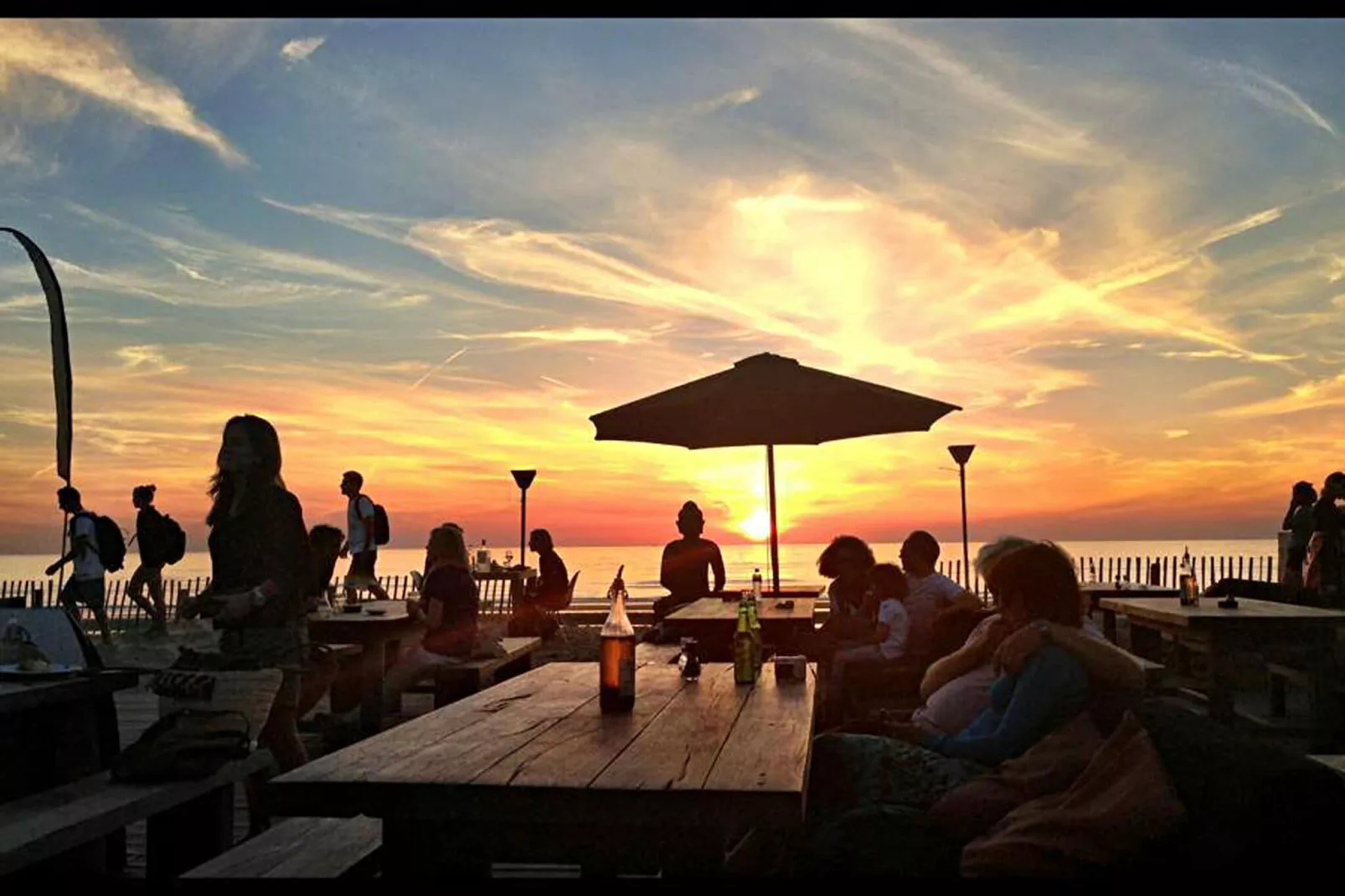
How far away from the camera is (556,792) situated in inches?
81.6

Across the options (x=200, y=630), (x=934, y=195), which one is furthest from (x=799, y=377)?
(x=200, y=630)

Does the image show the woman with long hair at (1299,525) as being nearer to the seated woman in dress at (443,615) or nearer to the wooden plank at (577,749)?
the seated woman in dress at (443,615)

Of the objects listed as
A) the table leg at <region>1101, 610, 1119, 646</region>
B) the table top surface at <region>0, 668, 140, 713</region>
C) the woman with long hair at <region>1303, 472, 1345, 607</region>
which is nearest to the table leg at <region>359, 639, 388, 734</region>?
the table top surface at <region>0, 668, 140, 713</region>

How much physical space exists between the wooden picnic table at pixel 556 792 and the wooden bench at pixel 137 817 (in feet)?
3.24

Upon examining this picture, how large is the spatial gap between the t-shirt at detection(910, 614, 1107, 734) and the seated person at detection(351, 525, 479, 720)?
3.36 m

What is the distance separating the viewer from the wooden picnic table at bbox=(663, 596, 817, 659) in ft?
18.5

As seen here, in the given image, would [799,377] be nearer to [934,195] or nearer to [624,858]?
[934,195]

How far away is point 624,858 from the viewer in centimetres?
231

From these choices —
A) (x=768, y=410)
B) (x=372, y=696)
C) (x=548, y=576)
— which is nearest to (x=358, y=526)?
(x=548, y=576)

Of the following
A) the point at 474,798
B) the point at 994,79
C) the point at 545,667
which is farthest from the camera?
the point at 994,79

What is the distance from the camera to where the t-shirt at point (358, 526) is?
11.0 m

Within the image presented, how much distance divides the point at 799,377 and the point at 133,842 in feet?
15.7

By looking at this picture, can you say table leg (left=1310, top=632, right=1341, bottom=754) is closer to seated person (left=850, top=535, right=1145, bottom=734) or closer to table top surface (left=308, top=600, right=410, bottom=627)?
seated person (left=850, top=535, right=1145, bottom=734)
